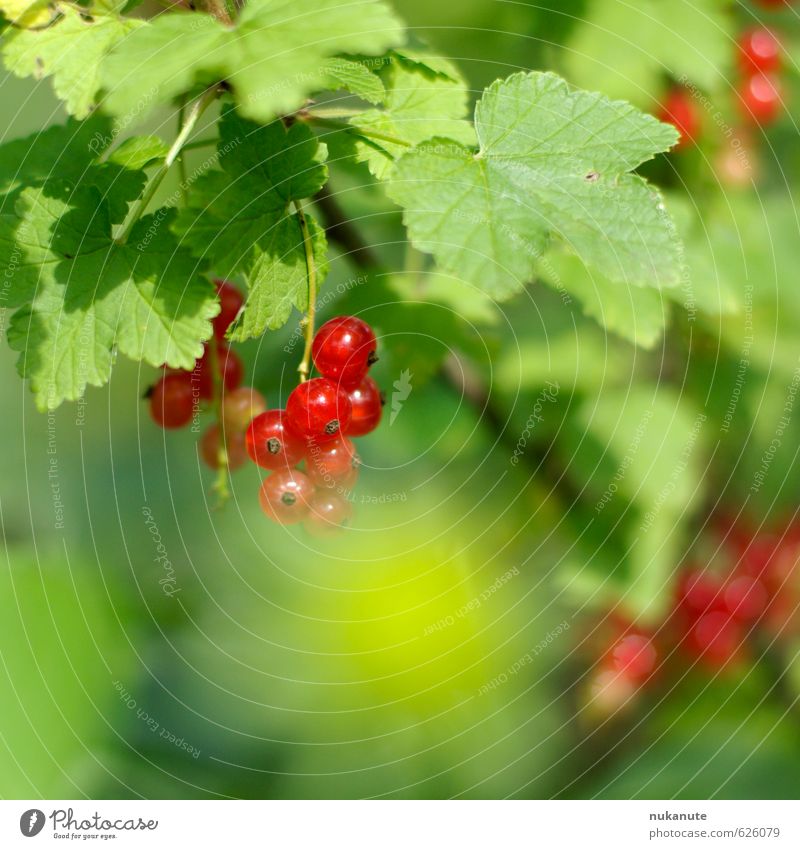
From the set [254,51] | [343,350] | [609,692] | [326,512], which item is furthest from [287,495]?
[609,692]

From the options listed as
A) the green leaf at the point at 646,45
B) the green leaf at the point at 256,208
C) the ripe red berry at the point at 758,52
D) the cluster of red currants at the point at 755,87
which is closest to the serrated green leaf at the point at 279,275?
the green leaf at the point at 256,208

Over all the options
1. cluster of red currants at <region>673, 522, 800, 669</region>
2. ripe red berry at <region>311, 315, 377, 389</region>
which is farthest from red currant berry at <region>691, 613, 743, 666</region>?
ripe red berry at <region>311, 315, 377, 389</region>

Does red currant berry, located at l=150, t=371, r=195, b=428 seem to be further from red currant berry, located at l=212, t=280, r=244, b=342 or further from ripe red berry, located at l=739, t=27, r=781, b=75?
ripe red berry, located at l=739, t=27, r=781, b=75

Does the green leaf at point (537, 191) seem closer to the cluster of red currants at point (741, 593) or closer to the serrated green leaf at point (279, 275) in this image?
the serrated green leaf at point (279, 275)

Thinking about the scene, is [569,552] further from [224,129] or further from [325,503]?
[224,129]

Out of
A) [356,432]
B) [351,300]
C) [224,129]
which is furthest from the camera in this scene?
[351,300]

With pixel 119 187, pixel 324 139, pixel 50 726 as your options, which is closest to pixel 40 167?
pixel 119 187

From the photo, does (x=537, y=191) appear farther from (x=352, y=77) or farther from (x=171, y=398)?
(x=171, y=398)
